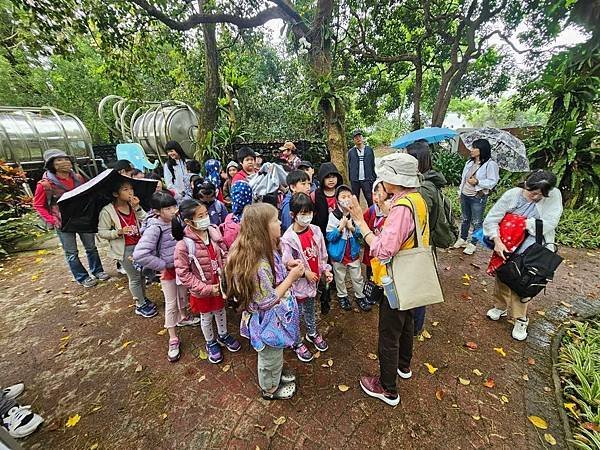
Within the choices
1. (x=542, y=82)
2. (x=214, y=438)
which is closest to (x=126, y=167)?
(x=214, y=438)

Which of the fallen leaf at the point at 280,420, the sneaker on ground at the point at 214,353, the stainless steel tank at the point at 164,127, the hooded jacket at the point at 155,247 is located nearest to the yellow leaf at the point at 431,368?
the fallen leaf at the point at 280,420

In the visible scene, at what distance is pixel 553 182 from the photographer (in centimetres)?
266

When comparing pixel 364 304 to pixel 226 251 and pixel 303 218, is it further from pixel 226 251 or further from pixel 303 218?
pixel 226 251

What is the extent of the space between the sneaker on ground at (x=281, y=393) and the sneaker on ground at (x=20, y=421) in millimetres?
1903

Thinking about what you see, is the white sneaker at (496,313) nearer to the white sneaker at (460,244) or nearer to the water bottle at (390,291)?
the white sneaker at (460,244)

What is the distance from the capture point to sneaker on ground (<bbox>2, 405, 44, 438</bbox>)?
2219mm

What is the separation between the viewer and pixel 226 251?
2.90 m

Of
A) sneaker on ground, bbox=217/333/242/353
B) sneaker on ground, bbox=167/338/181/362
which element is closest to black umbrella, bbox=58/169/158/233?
sneaker on ground, bbox=167/338/181/362

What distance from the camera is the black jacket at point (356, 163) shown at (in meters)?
6.09

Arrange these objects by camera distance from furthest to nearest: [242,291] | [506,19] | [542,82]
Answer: [506,19]
[542,82]
[242,291]

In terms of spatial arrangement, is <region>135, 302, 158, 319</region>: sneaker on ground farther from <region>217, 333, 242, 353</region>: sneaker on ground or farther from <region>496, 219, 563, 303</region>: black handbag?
<region>496, 219, 563, 303</region>: black handbag

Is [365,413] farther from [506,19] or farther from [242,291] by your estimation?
[506,19]

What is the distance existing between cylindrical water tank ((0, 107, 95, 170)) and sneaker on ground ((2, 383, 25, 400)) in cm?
837

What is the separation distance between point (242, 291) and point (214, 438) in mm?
1239
